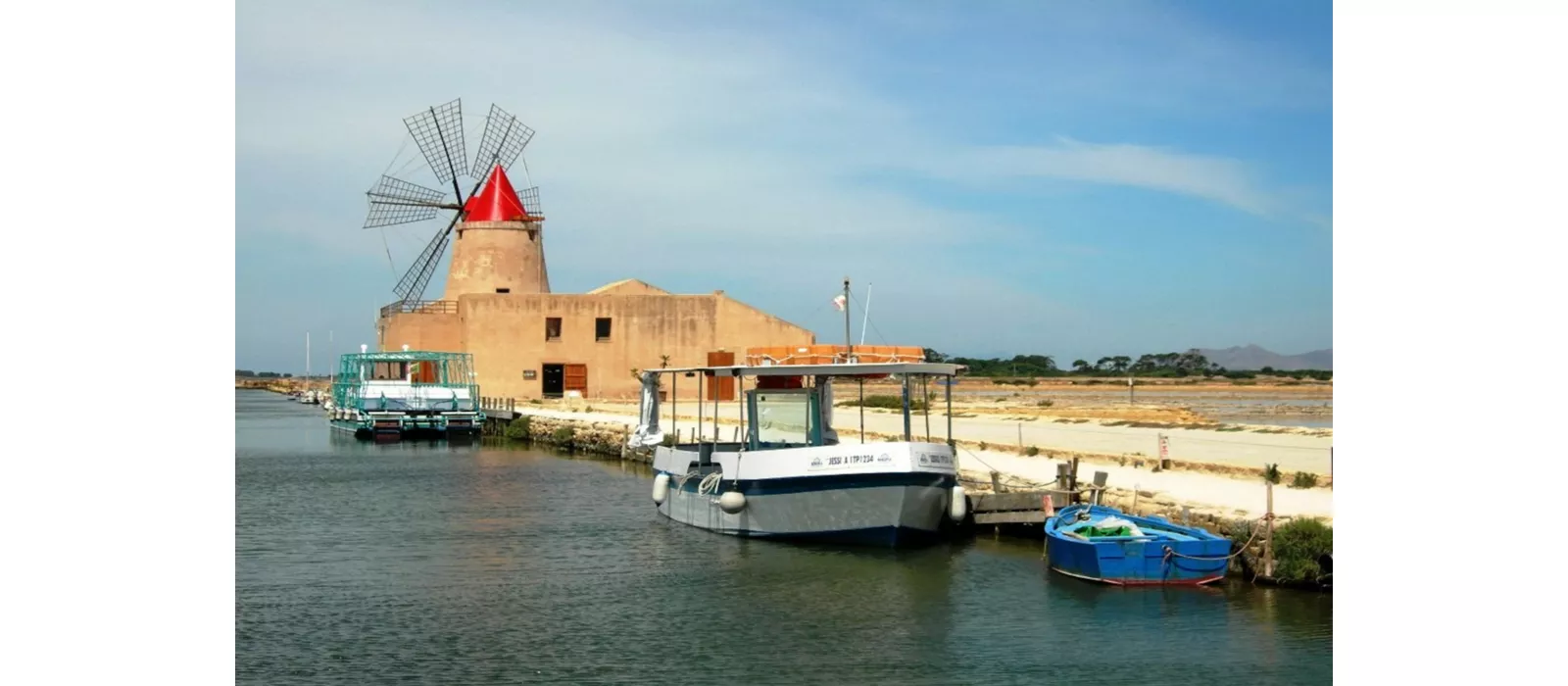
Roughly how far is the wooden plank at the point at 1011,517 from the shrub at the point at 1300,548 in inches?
126

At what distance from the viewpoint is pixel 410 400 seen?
114ft

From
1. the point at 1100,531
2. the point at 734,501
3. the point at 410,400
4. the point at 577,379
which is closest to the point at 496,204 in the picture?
the point at 577,379

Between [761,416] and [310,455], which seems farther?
[310,455]

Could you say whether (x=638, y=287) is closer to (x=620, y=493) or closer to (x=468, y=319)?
(x=468, y=319)

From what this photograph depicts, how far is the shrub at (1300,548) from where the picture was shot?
37.2 feet

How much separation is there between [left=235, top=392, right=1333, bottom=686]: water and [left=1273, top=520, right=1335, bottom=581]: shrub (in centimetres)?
24

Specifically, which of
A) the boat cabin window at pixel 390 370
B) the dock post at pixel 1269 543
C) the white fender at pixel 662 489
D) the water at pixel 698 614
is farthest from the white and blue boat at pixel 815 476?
the boat cabin window at pixel 390 370

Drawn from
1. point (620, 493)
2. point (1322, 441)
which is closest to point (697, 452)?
point (620, 493)

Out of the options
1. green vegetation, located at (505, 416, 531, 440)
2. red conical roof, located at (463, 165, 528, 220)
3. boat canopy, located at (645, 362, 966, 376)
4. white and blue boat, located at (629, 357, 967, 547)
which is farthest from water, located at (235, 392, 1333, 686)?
red conical roof, located at (463, 165, 528, 220)

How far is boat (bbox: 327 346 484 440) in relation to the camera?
34062mm

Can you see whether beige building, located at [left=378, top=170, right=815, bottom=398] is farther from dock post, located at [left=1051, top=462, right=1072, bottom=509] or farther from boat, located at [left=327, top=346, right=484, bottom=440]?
dock post, located at [left=1051, top=462, right=1072, bottom=509]

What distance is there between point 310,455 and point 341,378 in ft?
37.3
